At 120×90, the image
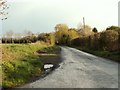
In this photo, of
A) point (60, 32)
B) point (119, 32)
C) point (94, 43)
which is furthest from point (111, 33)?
point (60, 32)

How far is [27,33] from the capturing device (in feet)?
453

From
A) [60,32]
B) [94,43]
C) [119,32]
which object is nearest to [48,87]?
[119,32]

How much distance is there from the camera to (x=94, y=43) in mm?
48938

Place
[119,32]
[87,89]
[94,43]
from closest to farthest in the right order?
1. [87,89]
2. [119,32]
3. [94,43]

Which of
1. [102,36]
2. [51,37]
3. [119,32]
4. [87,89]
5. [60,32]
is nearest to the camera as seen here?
[87,89]

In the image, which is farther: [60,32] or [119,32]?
[60,32]

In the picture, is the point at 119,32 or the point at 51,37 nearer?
the point at 119,32

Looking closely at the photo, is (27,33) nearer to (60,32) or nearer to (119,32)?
(60,32)

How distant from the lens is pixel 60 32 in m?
133

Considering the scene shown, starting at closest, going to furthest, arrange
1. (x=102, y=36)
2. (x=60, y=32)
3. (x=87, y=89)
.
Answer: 1. (x=87, y=89)
2. (x=102, y=36)
3. (x=60, y=32)

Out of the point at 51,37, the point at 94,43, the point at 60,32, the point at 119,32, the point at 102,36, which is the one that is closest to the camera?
the point at 119,32

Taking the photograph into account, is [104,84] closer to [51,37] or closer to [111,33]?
[111,33]

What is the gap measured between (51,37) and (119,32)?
255 feet

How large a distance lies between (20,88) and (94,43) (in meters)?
37.8
